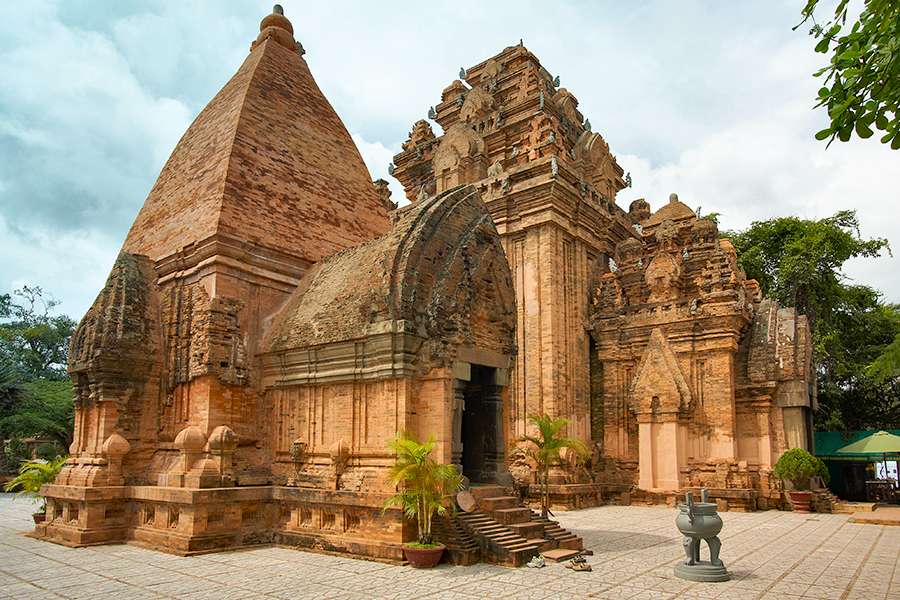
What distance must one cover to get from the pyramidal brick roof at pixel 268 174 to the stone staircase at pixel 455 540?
663 cm

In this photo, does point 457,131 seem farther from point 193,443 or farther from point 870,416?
point 870,416

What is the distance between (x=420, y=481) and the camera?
9516 mm

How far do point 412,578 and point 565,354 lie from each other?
1159 cm

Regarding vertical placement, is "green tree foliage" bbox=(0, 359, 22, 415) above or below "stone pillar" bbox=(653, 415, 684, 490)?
above

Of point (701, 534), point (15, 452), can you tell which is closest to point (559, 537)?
point (701, 534)

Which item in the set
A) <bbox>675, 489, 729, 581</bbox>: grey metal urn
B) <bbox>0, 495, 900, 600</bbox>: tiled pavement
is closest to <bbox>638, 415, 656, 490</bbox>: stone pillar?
<bbox>0, 495, 900, 600</bbox>: tiled pavement

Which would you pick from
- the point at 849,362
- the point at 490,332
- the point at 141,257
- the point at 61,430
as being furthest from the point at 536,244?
the point at 61,430

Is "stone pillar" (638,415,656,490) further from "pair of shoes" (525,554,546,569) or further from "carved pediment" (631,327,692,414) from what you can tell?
"pair of shoes" (525,554,546,569)

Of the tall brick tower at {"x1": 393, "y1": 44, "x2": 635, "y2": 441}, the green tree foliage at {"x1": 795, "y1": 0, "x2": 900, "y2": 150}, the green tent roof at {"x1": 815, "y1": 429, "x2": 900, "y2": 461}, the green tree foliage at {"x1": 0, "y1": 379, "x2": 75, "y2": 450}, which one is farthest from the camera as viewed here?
the green tree foliage at {"x1": 0, "y1": 379, "x2": 75, "y2": 450}

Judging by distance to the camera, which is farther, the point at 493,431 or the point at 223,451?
the point at 493,431

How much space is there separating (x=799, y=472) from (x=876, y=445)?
4.50 meters

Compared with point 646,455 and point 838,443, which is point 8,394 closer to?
point 646,455

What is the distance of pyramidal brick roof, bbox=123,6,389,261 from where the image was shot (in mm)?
13602

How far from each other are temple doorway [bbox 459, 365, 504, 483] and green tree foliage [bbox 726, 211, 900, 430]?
21257 millimetres
